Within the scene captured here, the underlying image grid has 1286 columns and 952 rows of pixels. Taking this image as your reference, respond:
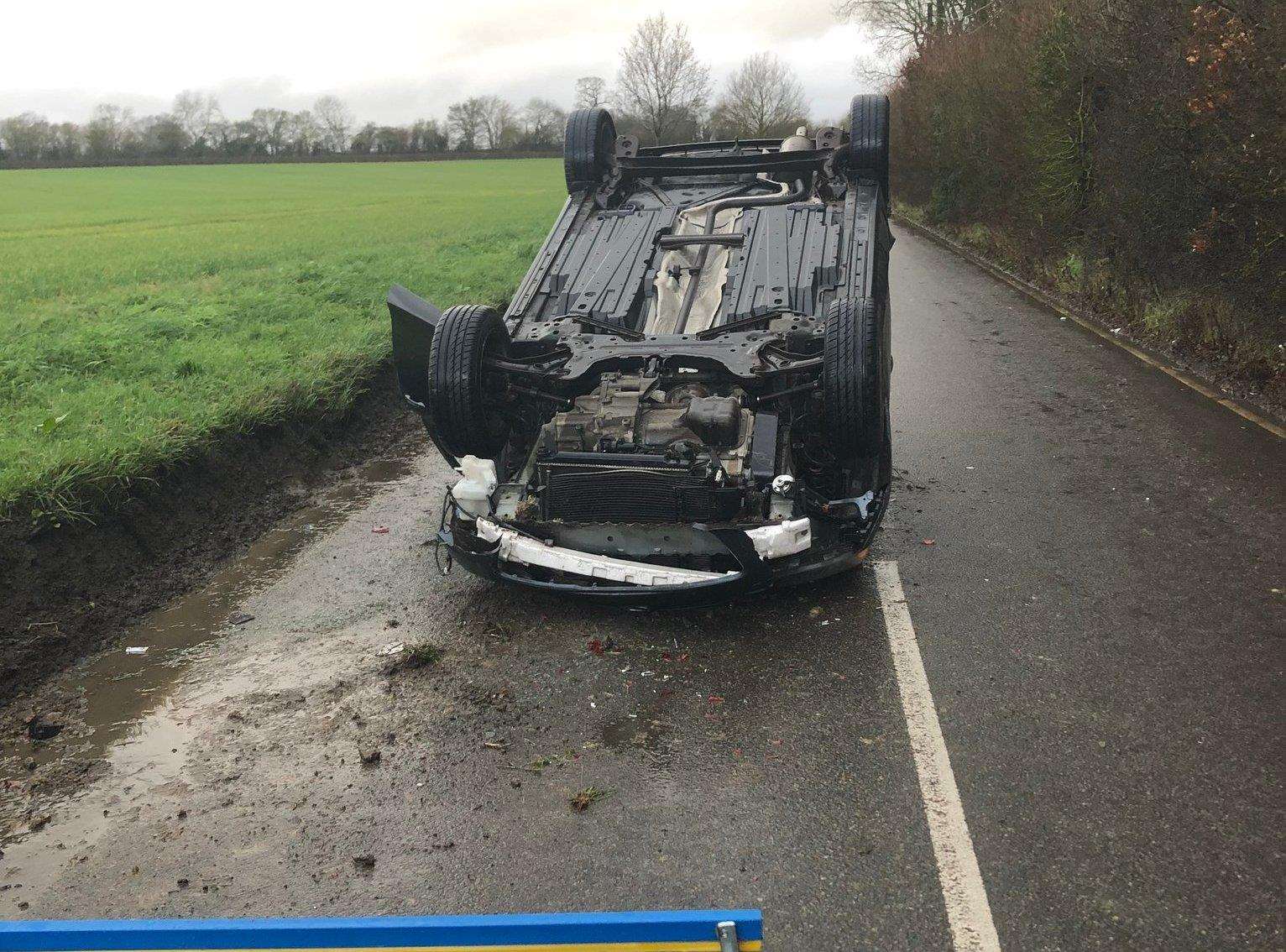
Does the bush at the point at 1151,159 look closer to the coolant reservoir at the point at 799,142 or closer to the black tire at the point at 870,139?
the black tire at the point at 870,139

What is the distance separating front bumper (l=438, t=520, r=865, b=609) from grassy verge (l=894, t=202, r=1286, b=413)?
5873 mm

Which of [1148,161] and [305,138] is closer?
[1148,161]

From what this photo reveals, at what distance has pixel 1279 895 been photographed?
3.31 metres

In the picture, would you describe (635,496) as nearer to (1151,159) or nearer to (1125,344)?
(1151,159)

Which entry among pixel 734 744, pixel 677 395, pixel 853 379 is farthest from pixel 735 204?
pixel 734 744

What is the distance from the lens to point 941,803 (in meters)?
3.84

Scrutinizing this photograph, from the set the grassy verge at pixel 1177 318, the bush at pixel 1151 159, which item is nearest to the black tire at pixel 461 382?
the bush at pixel 1151 159

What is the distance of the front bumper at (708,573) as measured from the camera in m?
5.16

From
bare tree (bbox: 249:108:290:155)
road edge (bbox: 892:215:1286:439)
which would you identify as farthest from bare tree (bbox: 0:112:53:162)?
road edge (bbox: 892:215:1286:439)

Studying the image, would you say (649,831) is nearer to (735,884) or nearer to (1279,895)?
(735,884)

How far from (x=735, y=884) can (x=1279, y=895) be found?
1.72 m

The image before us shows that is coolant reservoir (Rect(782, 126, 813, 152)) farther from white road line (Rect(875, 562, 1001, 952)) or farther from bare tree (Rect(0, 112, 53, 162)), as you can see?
bare tree (Rect(0, 112, 53, 162))

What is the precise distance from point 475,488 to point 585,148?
4.16 meters

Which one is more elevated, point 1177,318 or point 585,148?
point 585,148
